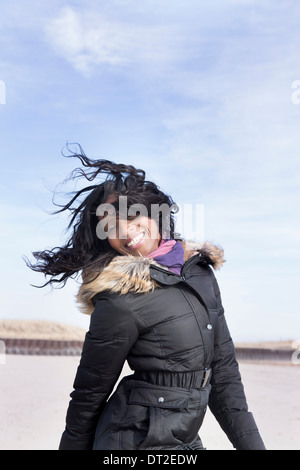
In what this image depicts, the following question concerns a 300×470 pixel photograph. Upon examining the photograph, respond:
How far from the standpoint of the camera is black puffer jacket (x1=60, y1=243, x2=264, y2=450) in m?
2.36

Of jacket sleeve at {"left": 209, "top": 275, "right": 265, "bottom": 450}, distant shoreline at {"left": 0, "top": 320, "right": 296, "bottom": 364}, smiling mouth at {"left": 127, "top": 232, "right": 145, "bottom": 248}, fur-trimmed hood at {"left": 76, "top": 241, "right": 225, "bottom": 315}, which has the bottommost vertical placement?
distant shoreline at {"left": 0, "top": 320, "right": 296, "bottom": 364}

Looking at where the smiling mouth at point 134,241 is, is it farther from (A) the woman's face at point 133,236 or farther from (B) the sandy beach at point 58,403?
(B) the sandy beach at point 58,403

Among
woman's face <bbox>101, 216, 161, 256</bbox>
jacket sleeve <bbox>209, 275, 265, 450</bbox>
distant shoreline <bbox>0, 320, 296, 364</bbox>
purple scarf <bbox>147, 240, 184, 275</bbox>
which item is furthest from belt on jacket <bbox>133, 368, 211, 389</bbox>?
distant shoreline <bbox>0, 320, 296, 364</bbox>

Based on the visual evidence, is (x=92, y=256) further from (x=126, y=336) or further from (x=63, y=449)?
(x=63, y=449)

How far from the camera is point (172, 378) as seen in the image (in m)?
2.41

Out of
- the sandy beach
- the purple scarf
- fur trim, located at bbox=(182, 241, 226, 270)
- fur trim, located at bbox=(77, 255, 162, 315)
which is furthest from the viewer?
the sandy beach

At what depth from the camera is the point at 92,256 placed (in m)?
2.79

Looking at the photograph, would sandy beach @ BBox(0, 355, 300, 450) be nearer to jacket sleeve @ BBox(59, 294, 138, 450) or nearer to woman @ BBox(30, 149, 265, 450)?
woman @ BBox(30, 149, 265, 450)

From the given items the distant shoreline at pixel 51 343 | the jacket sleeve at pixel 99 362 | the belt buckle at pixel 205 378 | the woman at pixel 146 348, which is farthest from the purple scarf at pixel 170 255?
the distant shoreline at pixel 51 343

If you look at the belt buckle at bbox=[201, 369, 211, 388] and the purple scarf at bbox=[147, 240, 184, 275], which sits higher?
the purple scarf at bbox=[147, 240, 184, 275]

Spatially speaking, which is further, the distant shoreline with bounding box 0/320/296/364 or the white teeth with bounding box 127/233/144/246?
the distant shoreline with bounding box 0/320/296/364

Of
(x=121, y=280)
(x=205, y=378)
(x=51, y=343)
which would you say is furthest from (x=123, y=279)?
(x=51, y=343)

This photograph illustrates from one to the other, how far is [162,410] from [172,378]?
0.13 metres

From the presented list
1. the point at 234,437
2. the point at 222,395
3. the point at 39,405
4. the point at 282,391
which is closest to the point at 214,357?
the point at 222,395
